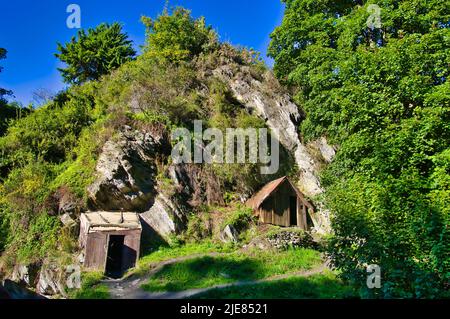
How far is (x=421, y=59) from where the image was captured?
15.3 metres

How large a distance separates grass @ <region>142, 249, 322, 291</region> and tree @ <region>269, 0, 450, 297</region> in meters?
3.47

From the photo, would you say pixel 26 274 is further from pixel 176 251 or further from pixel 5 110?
pixel 5 110

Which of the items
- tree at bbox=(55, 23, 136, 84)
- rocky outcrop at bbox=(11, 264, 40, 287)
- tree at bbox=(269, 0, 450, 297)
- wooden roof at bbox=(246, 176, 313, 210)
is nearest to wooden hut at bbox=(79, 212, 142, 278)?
rocky outcrop at bbox=(11, 264, 40, 287)

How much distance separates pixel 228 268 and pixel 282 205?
6980mm

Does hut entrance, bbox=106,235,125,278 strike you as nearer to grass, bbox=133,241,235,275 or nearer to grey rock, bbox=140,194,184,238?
grass, bbox=133,241,235,275

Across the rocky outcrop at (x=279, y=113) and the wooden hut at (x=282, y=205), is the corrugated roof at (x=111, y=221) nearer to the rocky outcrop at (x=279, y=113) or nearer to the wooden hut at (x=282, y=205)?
the wooden hut at (x=282, y=205)

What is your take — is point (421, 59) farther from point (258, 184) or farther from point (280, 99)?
point (280, 99)

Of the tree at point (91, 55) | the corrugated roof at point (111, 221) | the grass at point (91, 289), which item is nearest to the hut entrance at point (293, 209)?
the corrugated roof at point (111, 221)

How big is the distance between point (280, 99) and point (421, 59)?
1316 cm

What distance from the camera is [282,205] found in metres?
20.5

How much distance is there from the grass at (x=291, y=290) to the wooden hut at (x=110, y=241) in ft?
17.8

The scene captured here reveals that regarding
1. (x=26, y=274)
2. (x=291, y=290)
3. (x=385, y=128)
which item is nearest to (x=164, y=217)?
(x=26, y=274)

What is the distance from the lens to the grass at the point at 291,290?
11432 millimetres
